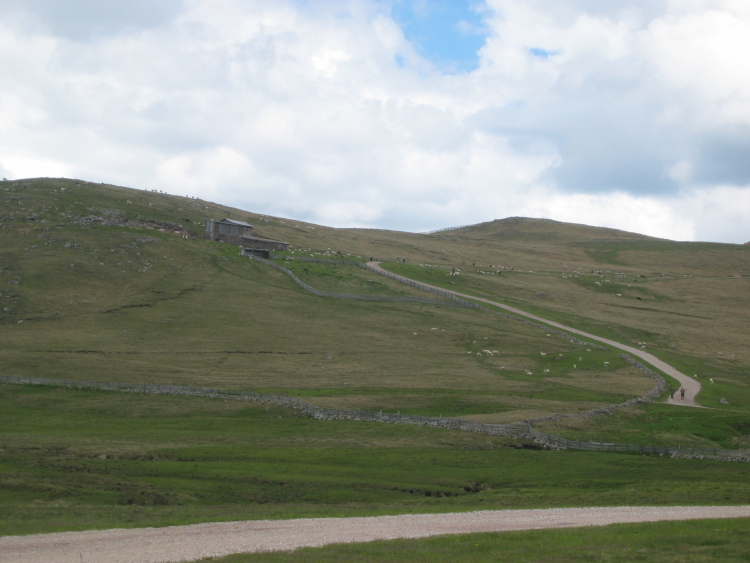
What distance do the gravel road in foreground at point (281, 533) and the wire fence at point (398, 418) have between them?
1608 cm

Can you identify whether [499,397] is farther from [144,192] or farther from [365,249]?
[144,192]

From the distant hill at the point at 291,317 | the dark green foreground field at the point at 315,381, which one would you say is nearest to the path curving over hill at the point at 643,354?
the dark green foreground field at the point at 315,381

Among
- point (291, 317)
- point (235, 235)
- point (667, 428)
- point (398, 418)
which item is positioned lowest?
point (398, 418)

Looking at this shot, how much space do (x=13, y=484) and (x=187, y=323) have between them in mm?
62321

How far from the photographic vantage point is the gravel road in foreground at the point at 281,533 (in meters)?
23.7

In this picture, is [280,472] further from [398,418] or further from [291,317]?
[291,317]

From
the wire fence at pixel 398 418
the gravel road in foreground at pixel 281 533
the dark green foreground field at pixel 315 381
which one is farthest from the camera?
the wire fence at pixel 398 418

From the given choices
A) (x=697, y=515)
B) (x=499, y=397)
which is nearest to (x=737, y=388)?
(x=499, y=397)

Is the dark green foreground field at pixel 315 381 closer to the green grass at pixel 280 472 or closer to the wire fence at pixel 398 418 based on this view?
the green grass at pixel 280 472

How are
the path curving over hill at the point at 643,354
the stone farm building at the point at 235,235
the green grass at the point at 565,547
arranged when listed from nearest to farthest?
the green grass at the point at 565,547 < the path curving over hill at the point at 643,354 < the stone farm building at the point at 235,235

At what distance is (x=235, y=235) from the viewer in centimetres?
14725

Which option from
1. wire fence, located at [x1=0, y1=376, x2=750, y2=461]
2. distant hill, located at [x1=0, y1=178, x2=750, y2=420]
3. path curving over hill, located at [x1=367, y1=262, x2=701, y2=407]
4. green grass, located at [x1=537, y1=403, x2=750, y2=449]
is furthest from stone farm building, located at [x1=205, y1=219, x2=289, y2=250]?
green grass, located at [x1=537, y1=403, x2=750, y2=449]

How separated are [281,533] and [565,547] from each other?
10.8 m

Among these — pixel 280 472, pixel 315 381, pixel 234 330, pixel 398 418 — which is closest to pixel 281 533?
pixel 280 472
